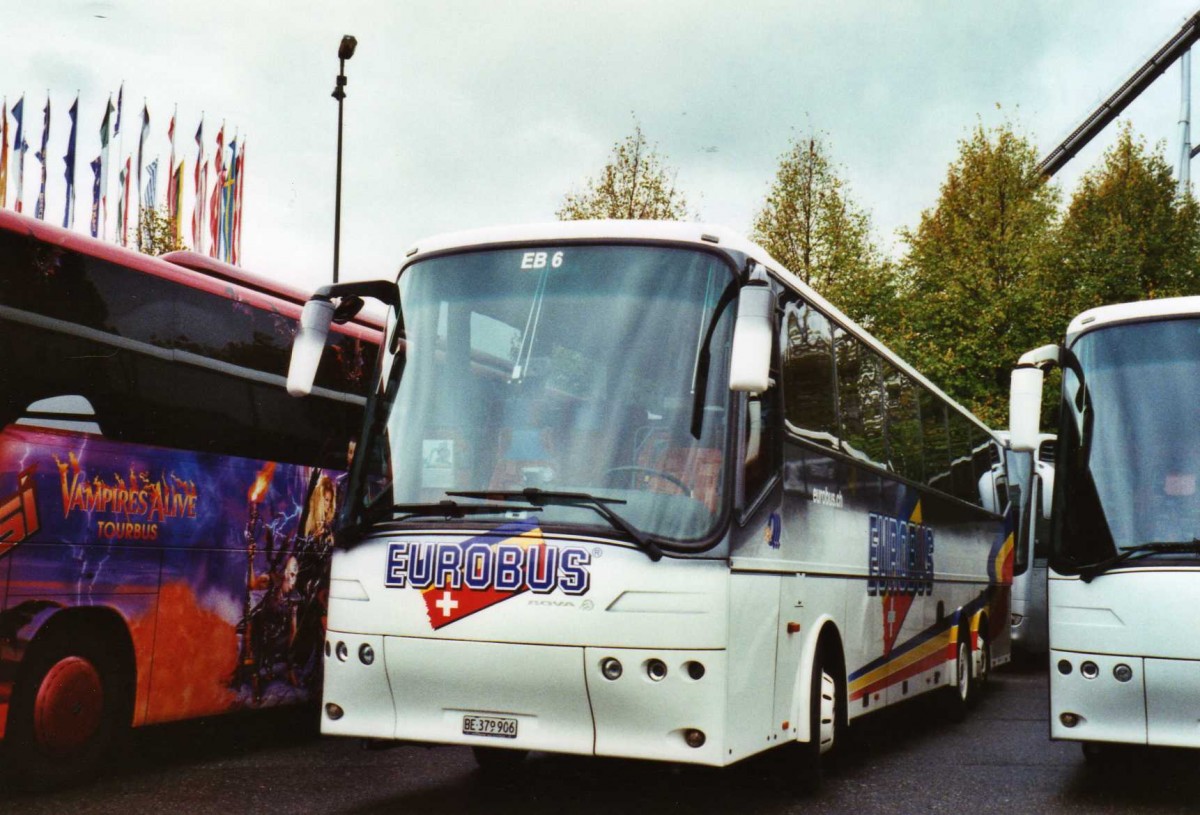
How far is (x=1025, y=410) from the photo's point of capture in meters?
8.63

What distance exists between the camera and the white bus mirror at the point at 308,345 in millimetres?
7633

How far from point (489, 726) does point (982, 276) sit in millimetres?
28677

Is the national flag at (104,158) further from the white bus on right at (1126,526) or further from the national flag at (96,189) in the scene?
the white bus on right at (1126,526)

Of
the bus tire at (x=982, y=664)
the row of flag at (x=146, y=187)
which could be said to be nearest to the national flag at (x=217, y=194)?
the row of flag at (x=146, y=187)

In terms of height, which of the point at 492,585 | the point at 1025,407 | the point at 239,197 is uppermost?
the point at 239,197

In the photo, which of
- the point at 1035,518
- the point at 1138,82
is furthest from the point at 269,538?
the point at 1138,82

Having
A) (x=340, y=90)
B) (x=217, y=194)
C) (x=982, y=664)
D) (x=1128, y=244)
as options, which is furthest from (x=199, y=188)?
(x=982, y=664)

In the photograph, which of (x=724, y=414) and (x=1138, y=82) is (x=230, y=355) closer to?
(x=724, y=414)

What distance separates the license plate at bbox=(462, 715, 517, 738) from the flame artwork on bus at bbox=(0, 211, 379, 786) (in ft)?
8.82

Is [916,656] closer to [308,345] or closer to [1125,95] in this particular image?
[308,345]

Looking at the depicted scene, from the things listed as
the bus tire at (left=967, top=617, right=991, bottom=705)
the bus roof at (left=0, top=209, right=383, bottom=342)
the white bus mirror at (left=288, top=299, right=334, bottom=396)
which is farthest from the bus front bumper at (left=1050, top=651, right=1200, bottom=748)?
the bus tire at (left=967, top=617, right=991, bottom=705)

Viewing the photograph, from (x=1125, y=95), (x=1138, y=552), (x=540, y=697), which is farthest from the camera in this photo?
(x=1125, y=95)

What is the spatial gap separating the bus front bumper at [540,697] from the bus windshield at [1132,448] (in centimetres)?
306

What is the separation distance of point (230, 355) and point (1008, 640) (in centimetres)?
1151
